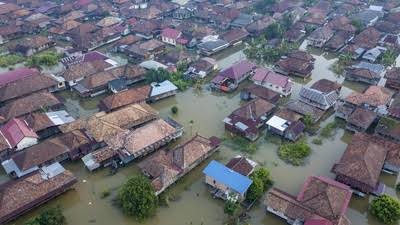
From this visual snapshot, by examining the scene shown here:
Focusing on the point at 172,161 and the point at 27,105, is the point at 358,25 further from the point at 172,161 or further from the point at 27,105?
the point at 27,105

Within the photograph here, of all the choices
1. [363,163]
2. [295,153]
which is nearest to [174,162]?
[295,153]

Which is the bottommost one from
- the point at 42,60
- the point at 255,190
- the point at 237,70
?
the point at 42,60

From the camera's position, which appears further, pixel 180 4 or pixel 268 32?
pixel 180 4

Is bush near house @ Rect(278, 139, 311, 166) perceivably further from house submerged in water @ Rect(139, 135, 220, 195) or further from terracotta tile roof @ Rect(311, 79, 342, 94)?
terracotta tile roof @ Rect(311, 79, 342, 94)

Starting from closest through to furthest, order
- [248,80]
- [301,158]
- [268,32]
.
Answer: [301,158], [248,80], [268,32]

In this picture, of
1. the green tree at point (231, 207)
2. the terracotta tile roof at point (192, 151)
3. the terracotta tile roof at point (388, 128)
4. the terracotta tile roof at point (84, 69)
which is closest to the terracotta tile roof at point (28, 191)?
the terracotta tile roof at point (192, 151)

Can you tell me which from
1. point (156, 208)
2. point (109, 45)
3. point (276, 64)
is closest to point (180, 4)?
point (109, 45)

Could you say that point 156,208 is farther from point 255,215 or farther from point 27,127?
point 27,127
